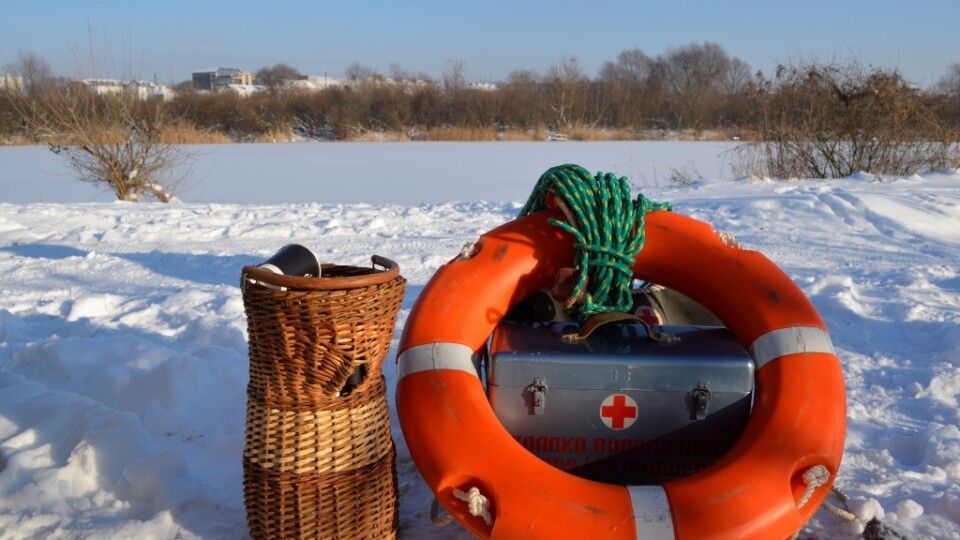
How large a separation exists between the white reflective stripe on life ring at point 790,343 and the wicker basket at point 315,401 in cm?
84

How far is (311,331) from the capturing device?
1.57 meters

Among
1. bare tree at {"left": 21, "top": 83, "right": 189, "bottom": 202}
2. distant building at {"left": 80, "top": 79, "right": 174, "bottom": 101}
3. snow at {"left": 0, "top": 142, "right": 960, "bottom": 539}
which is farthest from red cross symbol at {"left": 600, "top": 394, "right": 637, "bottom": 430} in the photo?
distant building at {"left": 80, "top": 79, "right": 174, "bottom": 101}

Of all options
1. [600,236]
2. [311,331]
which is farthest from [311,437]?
[600,236]

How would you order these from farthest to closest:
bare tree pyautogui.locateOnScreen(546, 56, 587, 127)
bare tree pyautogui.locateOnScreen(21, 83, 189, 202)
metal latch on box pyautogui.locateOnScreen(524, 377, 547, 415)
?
bare tree pyautogui.locateOnScreen(546, 56, 587, 127), bare tree pyautogui.locateOnScreen(21, 83, 189, 202), metal latch on box pyautogui.locateOnScreen(524, 377, 547, 415)

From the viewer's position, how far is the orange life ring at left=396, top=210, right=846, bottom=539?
153cm

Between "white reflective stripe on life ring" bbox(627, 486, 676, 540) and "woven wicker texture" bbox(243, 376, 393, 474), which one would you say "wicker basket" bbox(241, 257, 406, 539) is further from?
"white reflective stripe on life ring" bbox(627, 486, 676, 540)

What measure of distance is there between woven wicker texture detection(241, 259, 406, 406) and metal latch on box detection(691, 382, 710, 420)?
699 millimetres

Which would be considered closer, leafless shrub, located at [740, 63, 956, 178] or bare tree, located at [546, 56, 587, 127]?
leafless shrub, located at [740, 63, 956, 178]

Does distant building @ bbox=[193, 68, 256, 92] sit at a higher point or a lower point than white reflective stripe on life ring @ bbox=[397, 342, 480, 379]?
higher

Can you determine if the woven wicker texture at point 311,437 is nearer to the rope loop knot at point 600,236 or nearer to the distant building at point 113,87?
the rope loop knot at point 600,236

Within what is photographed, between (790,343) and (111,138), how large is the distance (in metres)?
7.69

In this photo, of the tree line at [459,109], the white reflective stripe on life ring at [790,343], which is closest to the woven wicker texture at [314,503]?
the white reflective stripe on life ring at [790,343]

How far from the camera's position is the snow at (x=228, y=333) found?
1951 millimetres

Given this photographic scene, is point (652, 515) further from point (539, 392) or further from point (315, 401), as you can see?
point (315, 401)
